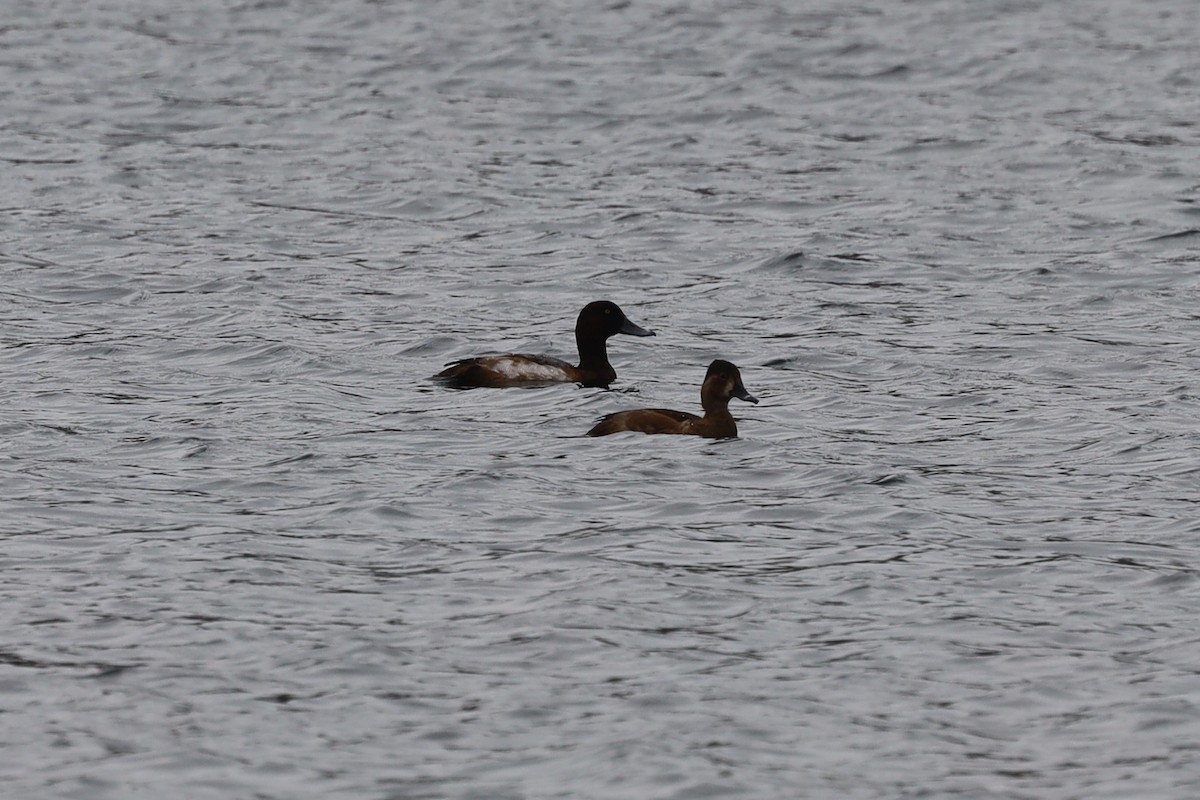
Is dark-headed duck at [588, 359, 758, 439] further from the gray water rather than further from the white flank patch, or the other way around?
the white flank patch

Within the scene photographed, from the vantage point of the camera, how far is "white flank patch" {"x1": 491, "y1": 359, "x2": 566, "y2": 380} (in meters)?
14.9

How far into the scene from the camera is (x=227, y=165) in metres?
24.1

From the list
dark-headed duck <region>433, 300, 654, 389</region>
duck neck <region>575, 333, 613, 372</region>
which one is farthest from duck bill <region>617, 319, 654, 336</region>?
duck neck <region>575, 333, 613, 372</region>

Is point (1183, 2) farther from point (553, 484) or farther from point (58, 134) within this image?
point (553, 484)

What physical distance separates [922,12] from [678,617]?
25.5m

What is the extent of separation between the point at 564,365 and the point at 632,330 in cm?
74

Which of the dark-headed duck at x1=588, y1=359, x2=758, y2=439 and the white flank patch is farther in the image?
the white flank patch

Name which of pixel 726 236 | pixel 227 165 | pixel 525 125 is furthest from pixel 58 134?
pixel 726 236

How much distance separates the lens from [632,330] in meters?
15.9

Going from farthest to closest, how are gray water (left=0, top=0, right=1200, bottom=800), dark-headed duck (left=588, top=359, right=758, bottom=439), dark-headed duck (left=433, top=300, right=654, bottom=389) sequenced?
dark-headed duck (left=433, top=300, right=654, bottom=389), dark-headed duck (left=588, top=359, right=758, bottom=439), gray water (left=0, top=0, right=1200, bottom=800)

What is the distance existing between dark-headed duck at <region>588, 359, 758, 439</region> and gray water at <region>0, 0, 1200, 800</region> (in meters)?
0.15

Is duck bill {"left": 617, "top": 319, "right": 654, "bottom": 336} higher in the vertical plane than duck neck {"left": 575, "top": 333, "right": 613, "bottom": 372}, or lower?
higher

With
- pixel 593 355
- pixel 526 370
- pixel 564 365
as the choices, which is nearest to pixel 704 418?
pixel 526 370

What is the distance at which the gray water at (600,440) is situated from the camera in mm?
8742
